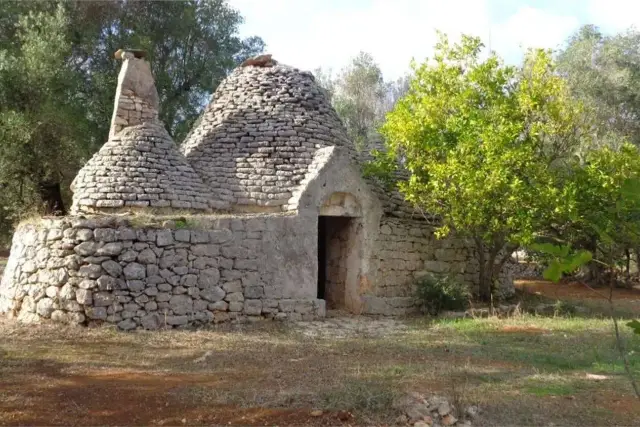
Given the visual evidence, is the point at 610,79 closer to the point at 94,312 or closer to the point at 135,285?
the point at 135,285

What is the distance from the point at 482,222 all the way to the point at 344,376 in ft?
17.6

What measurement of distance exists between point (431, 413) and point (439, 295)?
649 centimetres

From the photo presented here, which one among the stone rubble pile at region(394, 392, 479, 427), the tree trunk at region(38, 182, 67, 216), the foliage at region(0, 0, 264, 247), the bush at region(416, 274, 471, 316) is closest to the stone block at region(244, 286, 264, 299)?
the bush at region(416, 274, 471, 316)

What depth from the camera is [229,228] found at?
9750 millimetres

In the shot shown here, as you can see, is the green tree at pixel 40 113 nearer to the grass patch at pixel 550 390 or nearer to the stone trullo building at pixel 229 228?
the stone trullo building at pixel 229 228

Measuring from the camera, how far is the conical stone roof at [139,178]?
9.81m

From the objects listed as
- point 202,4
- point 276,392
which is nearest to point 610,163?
point 276,392

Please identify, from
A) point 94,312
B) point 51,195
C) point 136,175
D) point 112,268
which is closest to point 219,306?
point 112,268

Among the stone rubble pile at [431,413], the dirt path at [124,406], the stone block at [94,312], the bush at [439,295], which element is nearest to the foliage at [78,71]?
the stone block at [94,312]

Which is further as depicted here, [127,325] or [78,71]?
[78,71]

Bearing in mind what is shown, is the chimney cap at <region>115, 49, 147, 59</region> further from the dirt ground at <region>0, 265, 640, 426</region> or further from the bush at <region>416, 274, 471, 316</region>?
the bush at <region>416, 274, 471, 316</region>

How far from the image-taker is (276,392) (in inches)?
215

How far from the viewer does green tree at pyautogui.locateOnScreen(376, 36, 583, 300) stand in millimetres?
10211

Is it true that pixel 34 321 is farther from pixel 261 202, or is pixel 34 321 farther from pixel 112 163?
pixel 261 202
